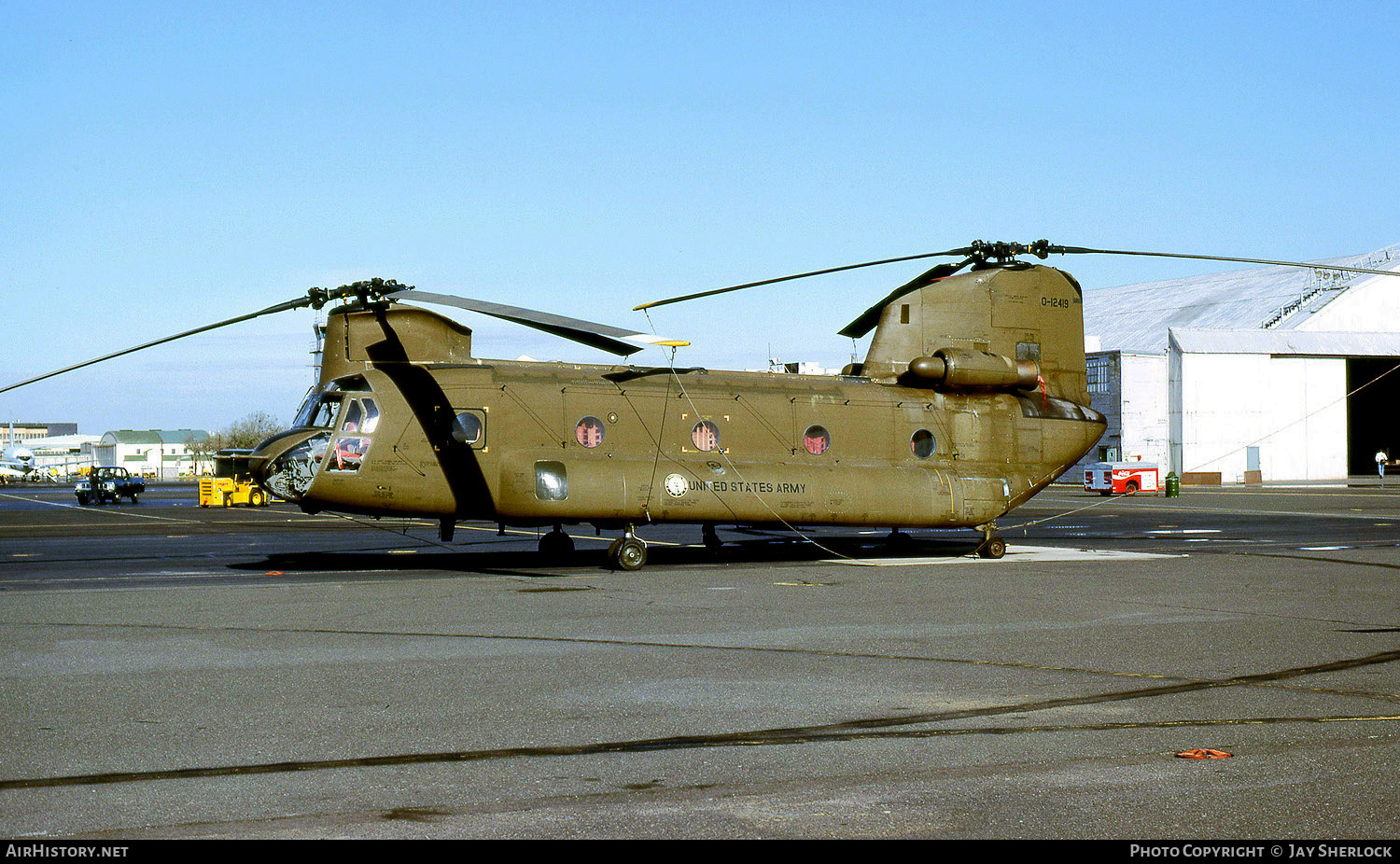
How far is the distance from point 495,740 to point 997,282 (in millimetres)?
18156

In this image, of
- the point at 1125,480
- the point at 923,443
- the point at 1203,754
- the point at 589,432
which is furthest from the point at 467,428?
the point at 1125,480

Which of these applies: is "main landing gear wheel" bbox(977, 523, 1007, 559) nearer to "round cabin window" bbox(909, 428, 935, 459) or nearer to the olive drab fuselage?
the olive drab fuselage

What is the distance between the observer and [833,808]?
6.20 m

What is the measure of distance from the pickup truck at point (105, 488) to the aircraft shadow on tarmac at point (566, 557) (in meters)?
39.0

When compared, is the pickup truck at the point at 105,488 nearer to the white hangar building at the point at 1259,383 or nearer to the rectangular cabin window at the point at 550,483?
the rectangular cabin window at the point at 550,483

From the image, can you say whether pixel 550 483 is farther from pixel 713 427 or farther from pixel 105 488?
pixel 105 488

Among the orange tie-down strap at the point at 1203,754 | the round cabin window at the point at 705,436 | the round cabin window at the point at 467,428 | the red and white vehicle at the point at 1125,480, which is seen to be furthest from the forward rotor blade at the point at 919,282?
the red and white vehicle at the point at 1125,480

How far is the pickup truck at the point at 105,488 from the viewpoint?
192ft

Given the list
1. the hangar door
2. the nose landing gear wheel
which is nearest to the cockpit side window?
the nose landing gear wheel

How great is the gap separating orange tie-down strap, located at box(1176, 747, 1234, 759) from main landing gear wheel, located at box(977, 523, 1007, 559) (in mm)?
15356

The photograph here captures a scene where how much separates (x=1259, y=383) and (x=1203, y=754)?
70123mm

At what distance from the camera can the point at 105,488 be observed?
195 feet

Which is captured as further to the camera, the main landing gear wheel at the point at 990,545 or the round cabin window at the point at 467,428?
the main landing gear wheel at the point at 990,545
